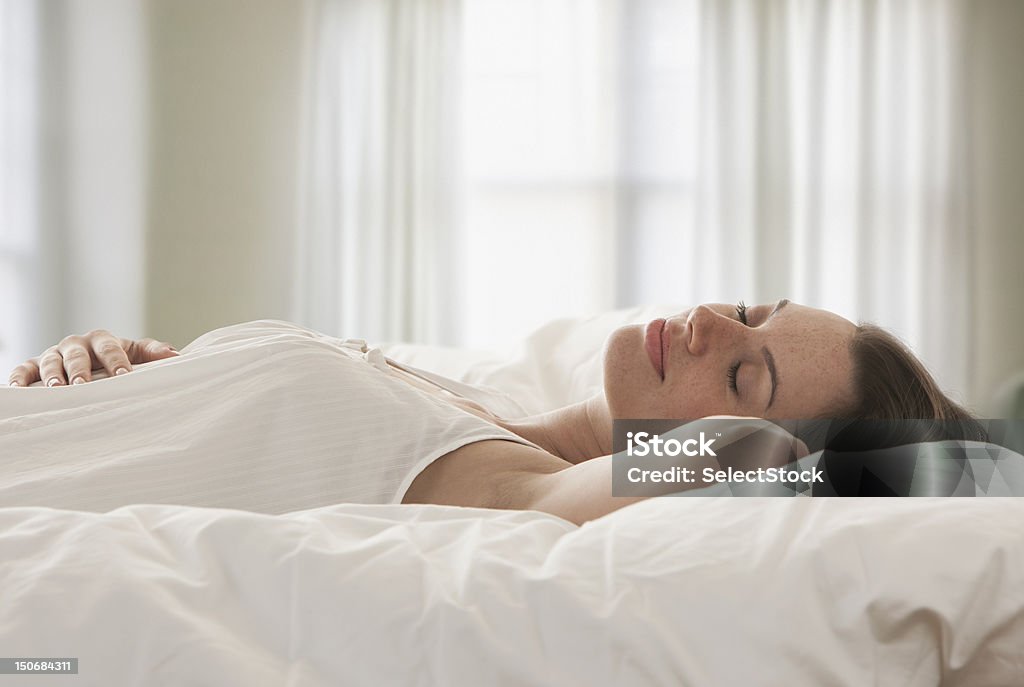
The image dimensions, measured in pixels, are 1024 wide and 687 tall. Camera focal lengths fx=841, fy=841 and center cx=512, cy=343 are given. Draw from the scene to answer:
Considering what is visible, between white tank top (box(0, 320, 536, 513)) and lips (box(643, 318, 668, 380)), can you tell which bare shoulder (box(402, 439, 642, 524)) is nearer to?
white tank top (box(0, 320, 536, 513))

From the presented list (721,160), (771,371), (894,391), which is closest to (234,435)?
(771,371)

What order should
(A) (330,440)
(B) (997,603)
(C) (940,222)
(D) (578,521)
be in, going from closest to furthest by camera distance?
1. (B) (997,603)
2. (D) (578,521)
3. (A) (330,440)
4. (C) (940,222)

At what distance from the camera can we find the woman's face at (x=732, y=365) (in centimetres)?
108

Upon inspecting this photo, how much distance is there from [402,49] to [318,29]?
14.6 inches

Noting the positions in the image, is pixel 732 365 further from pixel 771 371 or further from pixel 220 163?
pixel 220 163

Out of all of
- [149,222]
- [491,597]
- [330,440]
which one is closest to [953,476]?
[491,597]

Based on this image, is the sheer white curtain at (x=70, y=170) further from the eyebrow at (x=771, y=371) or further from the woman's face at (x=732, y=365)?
the eyebrow at (x=771, y=371)

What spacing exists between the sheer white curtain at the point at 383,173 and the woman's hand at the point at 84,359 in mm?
2072

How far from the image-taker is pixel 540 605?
1.77 ft

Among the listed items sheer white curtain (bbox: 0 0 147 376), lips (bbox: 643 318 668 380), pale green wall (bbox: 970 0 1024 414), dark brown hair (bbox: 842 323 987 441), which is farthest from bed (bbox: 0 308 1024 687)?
pale green wall (bbox: 970 0 1024 414)

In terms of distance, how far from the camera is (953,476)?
2.68 feet

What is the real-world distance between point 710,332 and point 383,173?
255 cm

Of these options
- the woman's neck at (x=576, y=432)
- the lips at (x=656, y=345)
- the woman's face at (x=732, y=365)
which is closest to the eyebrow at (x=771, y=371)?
the woman's face at (x=732, y=365)

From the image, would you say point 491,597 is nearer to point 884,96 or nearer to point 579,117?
point 579,117
